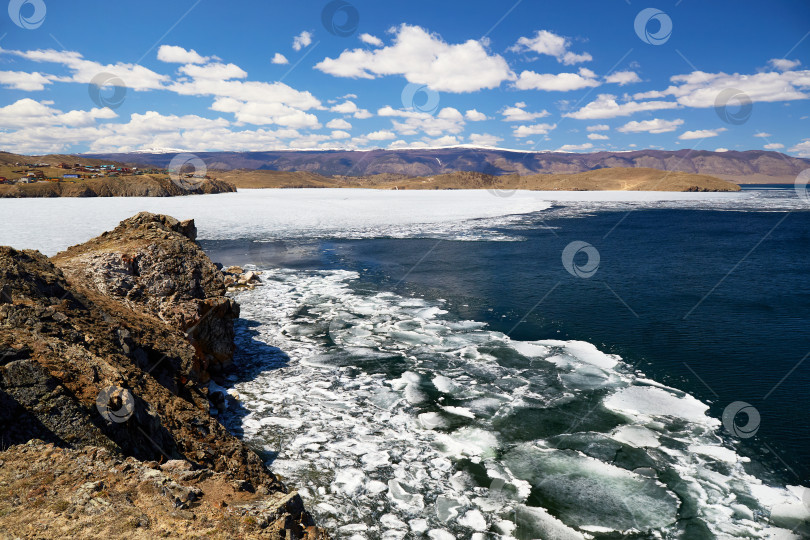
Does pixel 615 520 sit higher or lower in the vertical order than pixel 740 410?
lower

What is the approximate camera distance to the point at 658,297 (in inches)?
677

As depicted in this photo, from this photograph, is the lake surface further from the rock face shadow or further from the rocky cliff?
the rocky cliff

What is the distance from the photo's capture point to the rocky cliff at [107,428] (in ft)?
12.1

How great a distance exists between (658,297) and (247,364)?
14.7 meters

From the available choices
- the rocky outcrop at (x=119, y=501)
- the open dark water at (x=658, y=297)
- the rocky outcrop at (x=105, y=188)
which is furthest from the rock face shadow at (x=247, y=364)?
the rocky outcrop at (x=105, y=188)

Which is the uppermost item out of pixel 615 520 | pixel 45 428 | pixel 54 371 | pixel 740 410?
pixel 54 371

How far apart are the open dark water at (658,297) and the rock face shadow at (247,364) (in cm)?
599

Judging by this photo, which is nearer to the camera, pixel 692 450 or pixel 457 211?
pixel 692 450

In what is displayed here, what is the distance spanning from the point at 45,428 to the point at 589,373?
9.98m

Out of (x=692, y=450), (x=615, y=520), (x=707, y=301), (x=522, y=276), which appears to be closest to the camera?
(x=615, y=520)

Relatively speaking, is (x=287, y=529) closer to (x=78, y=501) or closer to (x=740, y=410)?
(x=78, y=501)

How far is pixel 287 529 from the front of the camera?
3.87 m

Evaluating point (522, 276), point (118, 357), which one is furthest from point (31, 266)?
point (522, 276)

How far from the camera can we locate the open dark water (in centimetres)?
977
